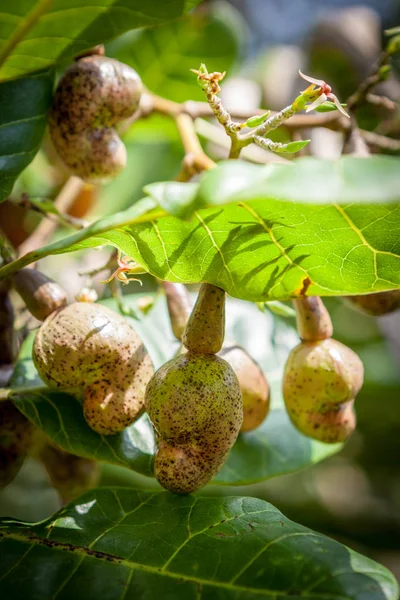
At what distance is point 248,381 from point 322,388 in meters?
0.11

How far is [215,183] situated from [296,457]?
2.72 feet

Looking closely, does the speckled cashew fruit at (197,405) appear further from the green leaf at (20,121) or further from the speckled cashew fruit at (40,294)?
the green leaf at (20,121)

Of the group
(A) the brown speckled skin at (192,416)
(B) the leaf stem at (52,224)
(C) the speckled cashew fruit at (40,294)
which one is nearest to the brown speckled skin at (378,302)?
(A) the brown speckled skin at (192,416)

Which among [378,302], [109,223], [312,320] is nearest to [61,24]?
[109,223]

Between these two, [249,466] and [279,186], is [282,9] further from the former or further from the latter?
[279,186]

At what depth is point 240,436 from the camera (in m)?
1.29

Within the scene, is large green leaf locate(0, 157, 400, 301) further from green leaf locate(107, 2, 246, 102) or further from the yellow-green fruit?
green leaf locate(107, 2, 246, 102)

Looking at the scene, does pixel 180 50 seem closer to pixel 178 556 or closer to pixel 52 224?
pixel 52 224

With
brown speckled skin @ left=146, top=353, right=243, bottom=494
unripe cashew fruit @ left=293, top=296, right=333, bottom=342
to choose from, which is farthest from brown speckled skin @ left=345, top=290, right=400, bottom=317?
brown speckled skin @ left=146, top=353, right=243, bottom=494

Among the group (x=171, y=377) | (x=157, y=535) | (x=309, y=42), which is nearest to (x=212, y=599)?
(x=157, y=535)

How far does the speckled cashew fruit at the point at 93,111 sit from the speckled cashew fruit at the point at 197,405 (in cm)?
32

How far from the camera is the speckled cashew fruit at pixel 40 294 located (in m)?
1.01

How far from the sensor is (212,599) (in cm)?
82

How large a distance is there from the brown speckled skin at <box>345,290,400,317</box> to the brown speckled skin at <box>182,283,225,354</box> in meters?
0.38
